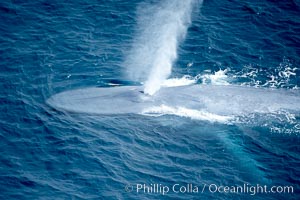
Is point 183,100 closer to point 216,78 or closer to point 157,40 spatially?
point 216,78

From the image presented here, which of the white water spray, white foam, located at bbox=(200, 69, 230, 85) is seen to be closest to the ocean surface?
white foam, located at bbox=(200, 69, 230, 85)

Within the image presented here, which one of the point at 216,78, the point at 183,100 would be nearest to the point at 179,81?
the point at 183,100

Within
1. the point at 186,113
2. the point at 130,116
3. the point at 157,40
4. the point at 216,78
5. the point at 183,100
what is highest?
the point at 157,40

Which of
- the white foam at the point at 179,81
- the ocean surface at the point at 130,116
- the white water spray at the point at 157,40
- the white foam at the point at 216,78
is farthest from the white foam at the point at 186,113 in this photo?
the white foam at the point at 216,78

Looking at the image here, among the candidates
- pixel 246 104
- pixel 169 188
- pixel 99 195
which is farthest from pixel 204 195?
pixel 246 104

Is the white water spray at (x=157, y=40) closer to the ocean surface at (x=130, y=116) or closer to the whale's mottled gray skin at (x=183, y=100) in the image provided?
the ocean surface at (x=130, y=116)

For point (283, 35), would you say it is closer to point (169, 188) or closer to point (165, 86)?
point (165, 86)
